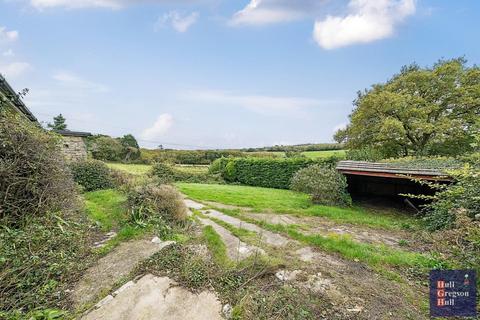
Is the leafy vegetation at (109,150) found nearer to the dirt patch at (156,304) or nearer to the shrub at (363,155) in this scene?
the shrub at (363,155)

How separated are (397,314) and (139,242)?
4644 mm

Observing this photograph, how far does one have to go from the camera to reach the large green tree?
621 inches

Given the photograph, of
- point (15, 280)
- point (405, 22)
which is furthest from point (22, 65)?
point (405, 22)

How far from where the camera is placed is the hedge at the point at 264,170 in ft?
56.6

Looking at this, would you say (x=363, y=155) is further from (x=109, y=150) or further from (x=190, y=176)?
(x=109, y=150)

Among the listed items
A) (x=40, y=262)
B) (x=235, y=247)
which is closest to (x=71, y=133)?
(x=40, y=262)

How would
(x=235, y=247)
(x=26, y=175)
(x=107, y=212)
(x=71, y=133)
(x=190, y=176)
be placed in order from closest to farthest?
(x=26, y=175) → (x=235, y=247) → (x=107, y=212) → (x=71, y=133) → (x=190, y=176)

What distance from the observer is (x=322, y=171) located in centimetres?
1125

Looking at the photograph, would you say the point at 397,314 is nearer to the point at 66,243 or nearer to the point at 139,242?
the point at 139,242

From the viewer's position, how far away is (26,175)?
4.97m

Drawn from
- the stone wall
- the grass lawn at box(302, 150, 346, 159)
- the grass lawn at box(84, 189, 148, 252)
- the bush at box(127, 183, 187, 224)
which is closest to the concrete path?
the bush at box(127, 183, 187, 224)

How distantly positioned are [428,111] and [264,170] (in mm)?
11496

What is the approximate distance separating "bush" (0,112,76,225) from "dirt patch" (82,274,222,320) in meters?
2.92

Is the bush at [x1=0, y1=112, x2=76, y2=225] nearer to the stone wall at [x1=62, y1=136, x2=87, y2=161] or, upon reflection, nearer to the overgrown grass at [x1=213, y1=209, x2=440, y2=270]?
the overgrown grass at [x1=213, y1=209, x2=440, y2=270]
